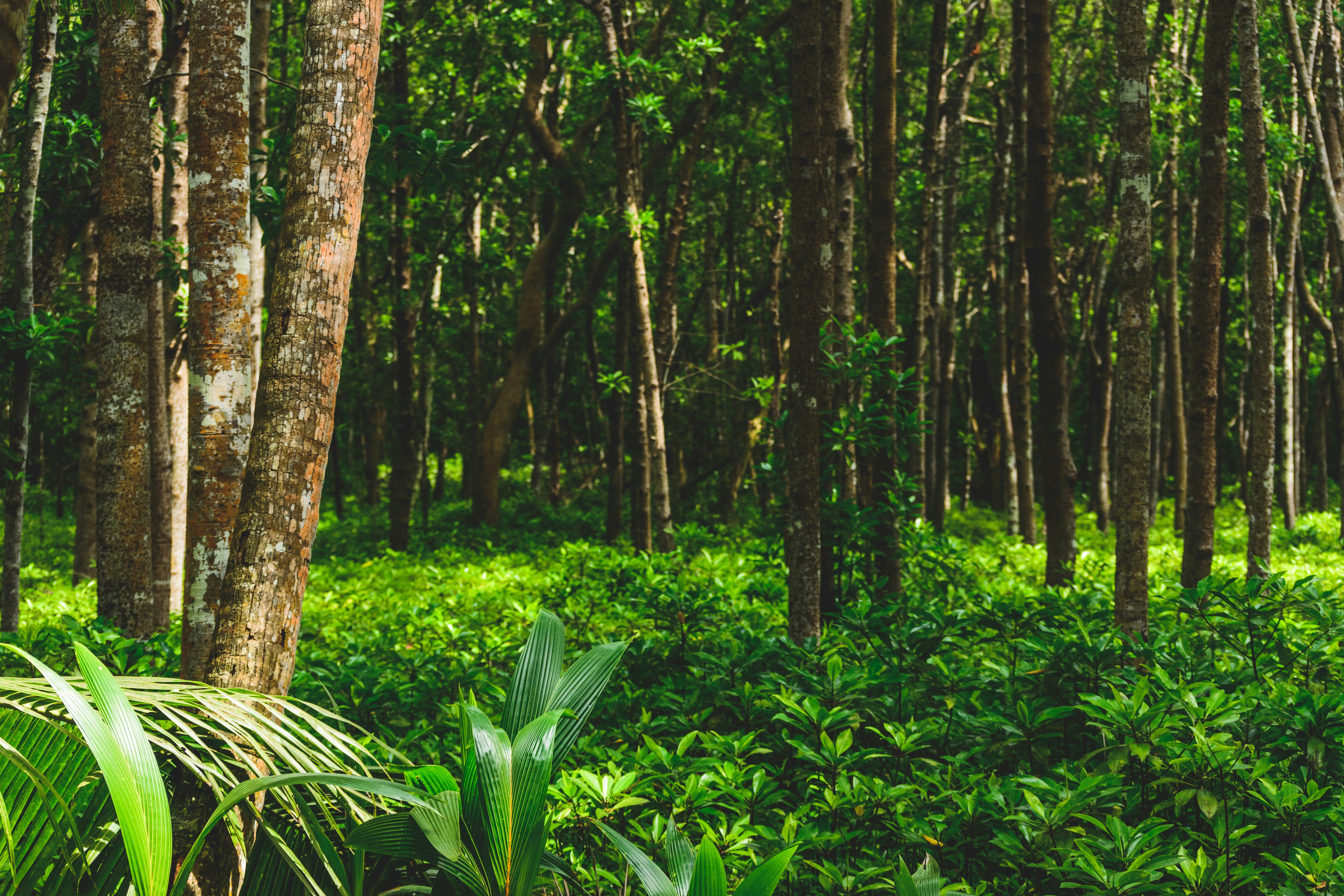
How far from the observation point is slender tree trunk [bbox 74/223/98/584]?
1102cm

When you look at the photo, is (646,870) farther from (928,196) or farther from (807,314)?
(928,196)

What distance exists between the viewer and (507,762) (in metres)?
1.77

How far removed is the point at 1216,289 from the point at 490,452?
11740 mm

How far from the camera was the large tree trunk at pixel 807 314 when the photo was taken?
5461 mm

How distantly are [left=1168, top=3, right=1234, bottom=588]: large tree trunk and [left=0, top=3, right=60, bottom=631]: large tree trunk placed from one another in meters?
9.47

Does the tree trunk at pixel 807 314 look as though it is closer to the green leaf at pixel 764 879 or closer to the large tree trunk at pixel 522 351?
the green leaf at pixel 764 879

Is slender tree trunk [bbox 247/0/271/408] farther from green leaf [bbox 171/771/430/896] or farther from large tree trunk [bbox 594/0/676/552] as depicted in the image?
green leaf [bbox 171/771/430/896]

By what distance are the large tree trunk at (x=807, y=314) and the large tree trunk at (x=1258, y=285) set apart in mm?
4869

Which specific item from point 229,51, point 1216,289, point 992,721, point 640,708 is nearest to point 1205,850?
point 992,721

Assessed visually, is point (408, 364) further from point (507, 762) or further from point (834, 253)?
point (507, 762)

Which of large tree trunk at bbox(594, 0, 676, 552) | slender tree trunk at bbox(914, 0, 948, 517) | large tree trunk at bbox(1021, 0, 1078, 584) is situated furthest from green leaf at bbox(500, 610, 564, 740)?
large tree trunk at bbox(594, 0, 676, 552)

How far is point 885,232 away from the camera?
7.57 meters

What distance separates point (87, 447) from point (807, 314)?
10465 millimetres

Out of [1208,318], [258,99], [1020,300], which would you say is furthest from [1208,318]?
[258,99]
